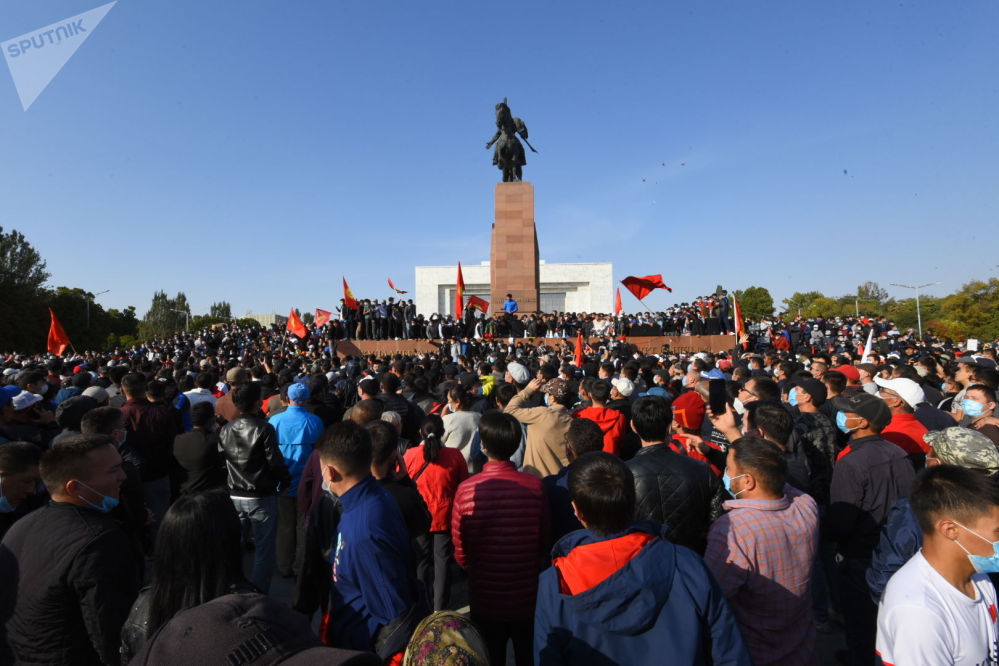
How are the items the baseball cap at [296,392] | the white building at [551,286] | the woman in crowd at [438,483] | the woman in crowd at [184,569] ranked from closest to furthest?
the woman in crowd at [184,569], the woman in crowd at [438,483], the baseball cap at [296,392], the white building at [551,286]

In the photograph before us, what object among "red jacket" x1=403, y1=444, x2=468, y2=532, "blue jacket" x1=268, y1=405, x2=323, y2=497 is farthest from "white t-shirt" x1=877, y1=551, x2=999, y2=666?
"blue jacket" x1=268, y1=405, x2=323, y2=497

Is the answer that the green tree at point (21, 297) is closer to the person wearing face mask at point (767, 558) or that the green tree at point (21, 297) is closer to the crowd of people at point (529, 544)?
the crowd of people at point (529, 544)

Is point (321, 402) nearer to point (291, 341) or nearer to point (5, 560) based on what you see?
point (5, 560)

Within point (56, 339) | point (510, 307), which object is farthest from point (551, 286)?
point (56, 339)

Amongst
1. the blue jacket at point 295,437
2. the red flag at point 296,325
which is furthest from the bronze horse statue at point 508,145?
the blue jacket at point 295,437

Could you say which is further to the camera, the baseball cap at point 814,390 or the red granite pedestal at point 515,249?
the red granite pedestal at point 515,249

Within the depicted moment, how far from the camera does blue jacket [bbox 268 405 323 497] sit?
432 centimetres

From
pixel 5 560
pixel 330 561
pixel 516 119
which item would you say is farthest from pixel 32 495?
pixel 516 119

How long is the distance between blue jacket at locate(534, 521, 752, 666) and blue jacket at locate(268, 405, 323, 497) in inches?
126

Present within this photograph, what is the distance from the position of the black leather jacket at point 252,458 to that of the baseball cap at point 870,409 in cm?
385

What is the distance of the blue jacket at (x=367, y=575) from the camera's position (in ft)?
6.29

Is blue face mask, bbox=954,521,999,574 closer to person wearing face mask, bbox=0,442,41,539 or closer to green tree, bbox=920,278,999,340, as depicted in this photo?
person wearing face mask, bbox=0,442,41,539

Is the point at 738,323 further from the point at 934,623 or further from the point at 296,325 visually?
the point at 934,623

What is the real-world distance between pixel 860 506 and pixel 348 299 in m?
18.1
